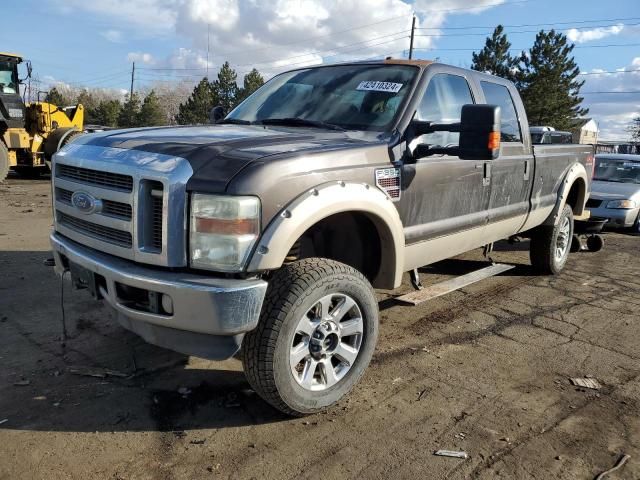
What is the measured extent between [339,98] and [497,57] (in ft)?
131

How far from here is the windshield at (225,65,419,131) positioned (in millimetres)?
3779

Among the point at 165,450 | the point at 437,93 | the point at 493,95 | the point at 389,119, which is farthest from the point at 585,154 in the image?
the point at 165,450

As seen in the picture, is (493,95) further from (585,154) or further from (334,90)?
(585,154)

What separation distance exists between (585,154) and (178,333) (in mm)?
5648

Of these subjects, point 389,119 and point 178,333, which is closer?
point 178,333

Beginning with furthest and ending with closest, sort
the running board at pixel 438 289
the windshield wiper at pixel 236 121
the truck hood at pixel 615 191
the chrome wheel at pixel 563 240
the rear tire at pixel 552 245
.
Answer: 1. the truck hood at pixel 615 191
2. the chrome wheel at pixel 563 240
3. the rear tire at pixel 552 245
4. the running board at pixel 438 289
5. the windshield wiper at pixel 236 121

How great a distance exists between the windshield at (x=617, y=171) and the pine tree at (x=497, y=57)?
30.6 meters

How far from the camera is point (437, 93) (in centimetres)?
406

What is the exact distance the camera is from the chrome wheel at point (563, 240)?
6.41 metres

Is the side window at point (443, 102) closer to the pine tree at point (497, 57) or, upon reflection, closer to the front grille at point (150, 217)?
the front grille at point (150, 217)

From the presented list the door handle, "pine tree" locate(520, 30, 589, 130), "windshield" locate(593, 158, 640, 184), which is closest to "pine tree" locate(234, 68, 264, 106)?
"pine tree" locate(520, 30, 589, 130)

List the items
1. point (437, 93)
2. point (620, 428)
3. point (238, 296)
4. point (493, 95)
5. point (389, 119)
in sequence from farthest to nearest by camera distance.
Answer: point (493, 95)
point (437, 93)
point (389, 119)
point (620, 428)
point (238, 296)

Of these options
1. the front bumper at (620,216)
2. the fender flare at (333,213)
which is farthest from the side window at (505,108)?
the front bumper at (620,216)

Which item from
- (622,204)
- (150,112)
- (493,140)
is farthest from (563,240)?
(150,112)
